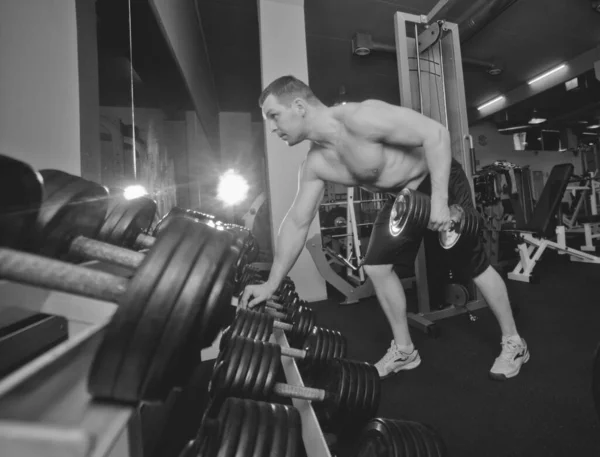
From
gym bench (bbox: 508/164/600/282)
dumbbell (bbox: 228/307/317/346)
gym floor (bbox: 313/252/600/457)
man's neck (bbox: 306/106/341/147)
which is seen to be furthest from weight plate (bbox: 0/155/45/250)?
gym bench (bbox: 508/164/600/282)

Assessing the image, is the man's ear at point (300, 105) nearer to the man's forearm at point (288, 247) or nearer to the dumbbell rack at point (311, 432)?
the man's forearm at point (288, 247)

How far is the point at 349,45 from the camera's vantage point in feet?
12.5

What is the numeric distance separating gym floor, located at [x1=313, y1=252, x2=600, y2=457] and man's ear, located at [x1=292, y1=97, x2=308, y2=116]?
1080 mm

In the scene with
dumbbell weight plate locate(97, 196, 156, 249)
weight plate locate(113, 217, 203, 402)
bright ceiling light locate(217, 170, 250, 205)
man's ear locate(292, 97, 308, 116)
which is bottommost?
weight plate locate(113, 217, 203, 402)

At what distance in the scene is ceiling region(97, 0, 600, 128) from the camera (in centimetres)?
237

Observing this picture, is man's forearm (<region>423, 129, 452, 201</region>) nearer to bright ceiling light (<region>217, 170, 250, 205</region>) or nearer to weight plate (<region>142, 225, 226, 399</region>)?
weight plate (<region>142, 225, 226, 399</region>)

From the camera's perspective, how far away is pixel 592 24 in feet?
12.2

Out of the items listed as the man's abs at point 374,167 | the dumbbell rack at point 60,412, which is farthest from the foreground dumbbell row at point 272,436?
the man's abs at point 374,167

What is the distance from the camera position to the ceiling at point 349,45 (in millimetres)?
2373

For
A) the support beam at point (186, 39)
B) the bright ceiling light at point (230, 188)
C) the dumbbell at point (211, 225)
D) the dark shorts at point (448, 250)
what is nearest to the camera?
the dumbbell at point (211, 225)

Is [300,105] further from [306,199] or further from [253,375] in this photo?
[253,375]

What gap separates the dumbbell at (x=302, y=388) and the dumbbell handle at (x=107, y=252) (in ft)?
1.42

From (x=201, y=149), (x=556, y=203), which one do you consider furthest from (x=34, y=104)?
(x=556, y=203)

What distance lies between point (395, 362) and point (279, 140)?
6.21ft
